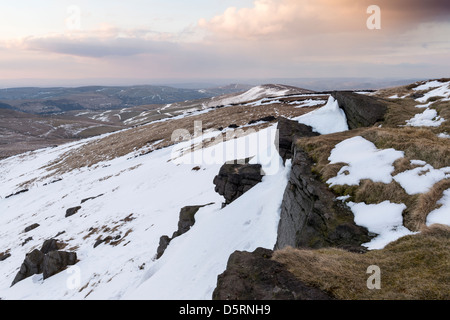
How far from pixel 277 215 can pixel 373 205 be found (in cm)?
595

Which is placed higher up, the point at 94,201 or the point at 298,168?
the point at 298,168

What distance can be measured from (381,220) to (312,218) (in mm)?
2481

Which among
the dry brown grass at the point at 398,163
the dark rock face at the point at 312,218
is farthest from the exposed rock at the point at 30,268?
the dry brown grass at the point at 398,163

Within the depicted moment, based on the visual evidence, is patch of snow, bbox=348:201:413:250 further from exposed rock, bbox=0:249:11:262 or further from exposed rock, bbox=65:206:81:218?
exposed rock, bbox=0:249:11:262

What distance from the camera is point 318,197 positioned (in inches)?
448

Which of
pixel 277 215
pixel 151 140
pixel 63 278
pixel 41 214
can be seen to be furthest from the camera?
pixel 151 140

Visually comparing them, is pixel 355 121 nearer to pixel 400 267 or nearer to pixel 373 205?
pixel 373 205

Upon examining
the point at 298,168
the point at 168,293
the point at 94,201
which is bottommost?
the point at 94,201

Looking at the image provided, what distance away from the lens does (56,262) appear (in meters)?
21.8

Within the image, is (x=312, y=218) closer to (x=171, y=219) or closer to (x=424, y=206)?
(x=424, y=206)

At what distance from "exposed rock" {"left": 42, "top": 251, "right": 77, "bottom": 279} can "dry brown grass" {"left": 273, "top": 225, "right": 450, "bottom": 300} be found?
22.3 meters

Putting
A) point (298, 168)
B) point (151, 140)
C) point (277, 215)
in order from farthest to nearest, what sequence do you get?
point (151, 140), point (277, 215), point (298, 168)

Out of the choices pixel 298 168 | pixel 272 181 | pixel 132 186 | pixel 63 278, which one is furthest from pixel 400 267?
pixel 132 186

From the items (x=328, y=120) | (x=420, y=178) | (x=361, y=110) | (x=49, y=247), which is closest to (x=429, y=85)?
(x=361, y=110)
